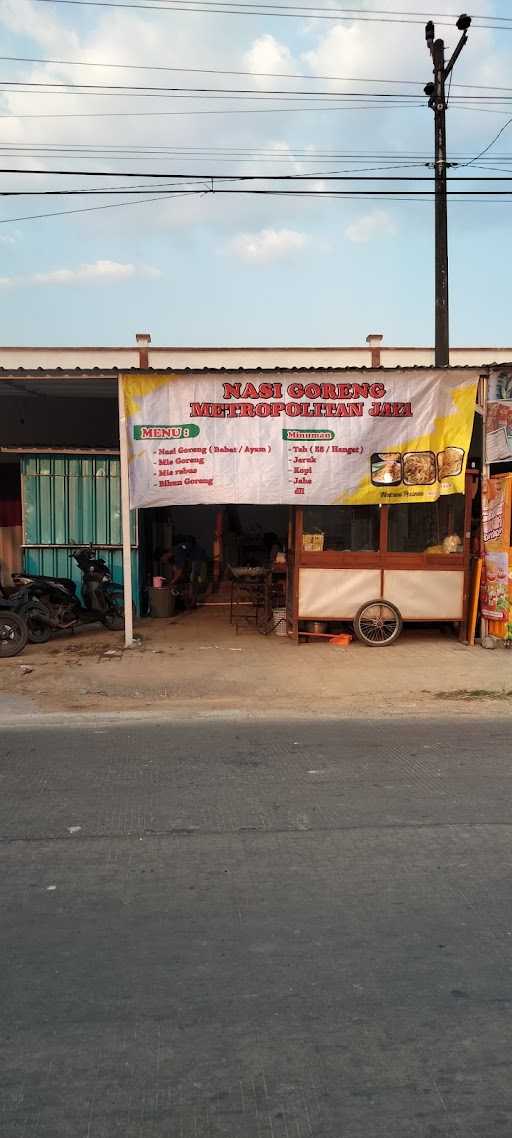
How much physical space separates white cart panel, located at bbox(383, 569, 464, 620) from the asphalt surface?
498 cm

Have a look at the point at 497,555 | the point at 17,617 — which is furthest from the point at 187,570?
the point at 497,555

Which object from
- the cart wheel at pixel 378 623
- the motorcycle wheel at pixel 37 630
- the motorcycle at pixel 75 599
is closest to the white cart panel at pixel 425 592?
the cart wheel at pixel 378 623

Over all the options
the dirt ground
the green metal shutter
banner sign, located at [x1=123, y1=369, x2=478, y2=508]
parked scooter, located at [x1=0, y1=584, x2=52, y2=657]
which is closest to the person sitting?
the green metal shutter

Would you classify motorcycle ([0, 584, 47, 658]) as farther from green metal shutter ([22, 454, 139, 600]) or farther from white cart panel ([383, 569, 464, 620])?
white cart panel ([383, 569, 464, 620])

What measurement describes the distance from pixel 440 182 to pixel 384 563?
20.2 ft

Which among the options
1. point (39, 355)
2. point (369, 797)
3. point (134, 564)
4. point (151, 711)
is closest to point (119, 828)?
point (369, 797)

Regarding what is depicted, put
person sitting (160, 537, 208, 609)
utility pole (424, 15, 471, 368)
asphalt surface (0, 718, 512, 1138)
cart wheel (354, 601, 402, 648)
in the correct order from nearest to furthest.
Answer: asphalt surface (0, 718, 512, 1138), cart wheel (354, 601, 402, 648), utility pole (424, 15, 471, 368), person sitting (160, 537, 208, 609)

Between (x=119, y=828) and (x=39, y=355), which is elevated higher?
(x=39, y=355)

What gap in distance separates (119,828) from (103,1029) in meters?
1.93

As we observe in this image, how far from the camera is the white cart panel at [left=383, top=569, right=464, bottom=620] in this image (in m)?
11.2

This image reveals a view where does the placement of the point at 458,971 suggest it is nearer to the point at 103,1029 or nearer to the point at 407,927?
the point at 407,927

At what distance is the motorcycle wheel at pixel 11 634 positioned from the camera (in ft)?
35.1

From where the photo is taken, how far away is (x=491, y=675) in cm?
955

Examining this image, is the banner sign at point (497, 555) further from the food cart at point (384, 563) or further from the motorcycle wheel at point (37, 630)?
the motorcycle wheel at point (37, 630)
